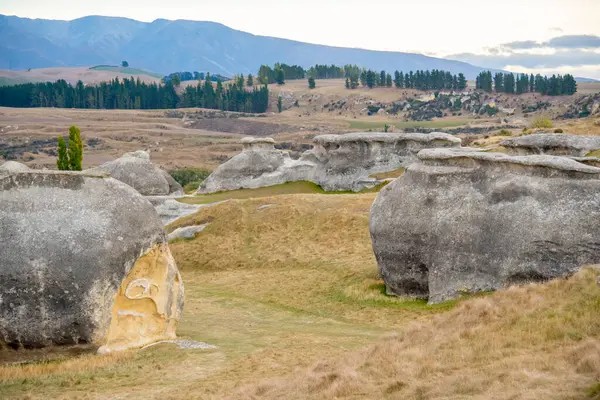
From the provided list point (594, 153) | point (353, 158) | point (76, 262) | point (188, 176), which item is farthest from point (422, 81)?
point (76, 262)

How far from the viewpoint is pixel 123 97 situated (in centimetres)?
17050

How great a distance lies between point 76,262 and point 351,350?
6.56m

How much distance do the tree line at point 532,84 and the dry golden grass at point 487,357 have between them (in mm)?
134779

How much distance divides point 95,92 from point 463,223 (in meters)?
161

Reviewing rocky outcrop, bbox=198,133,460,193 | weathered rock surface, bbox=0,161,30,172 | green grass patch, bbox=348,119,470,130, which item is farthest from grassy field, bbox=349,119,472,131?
weathered rock surface, bbox=0,161,30,172

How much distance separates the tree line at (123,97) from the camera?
167m

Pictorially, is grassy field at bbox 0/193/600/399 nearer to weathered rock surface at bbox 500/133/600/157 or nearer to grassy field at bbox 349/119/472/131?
weathered rock surface at bbox 500/133/600/157

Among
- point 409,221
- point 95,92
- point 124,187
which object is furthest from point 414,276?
point 95,92

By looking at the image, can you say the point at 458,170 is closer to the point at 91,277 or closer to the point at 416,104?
the point at 91,277

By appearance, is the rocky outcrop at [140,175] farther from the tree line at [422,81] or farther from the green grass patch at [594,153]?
the tree line at [422,81]

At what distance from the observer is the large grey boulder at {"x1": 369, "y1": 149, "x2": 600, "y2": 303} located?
1958cm

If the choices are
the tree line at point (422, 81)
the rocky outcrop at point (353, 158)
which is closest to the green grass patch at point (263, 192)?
the rocky outcrop at point (353, 158)

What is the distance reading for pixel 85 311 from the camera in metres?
15.9

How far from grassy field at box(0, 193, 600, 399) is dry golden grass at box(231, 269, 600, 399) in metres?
0.03
